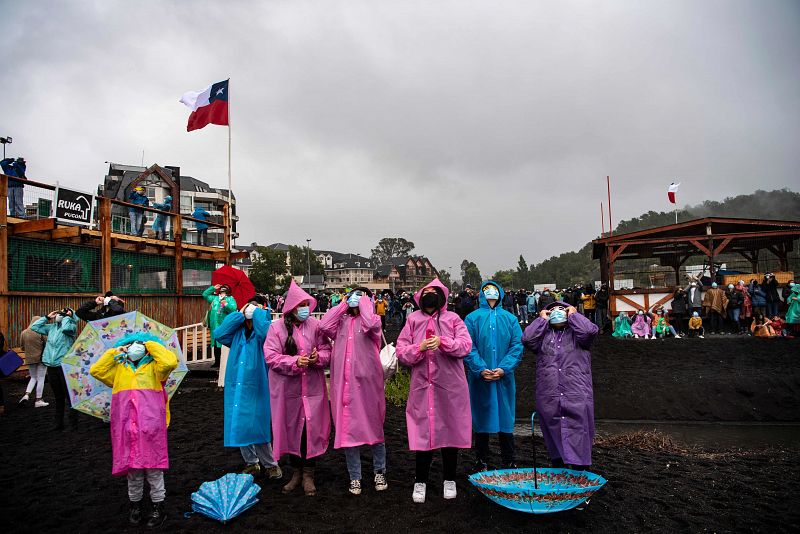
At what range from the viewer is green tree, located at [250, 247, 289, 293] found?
63469 millimetres

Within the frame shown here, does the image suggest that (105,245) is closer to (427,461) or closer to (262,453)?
(262,453)

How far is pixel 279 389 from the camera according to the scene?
5328 mm

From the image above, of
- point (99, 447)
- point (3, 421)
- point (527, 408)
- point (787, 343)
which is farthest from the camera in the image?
point (787, 343)

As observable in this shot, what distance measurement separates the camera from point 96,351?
19.8 ft

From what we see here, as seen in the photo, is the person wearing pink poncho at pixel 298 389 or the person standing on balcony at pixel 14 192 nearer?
the person wearing pink poncho at pixel 298 389

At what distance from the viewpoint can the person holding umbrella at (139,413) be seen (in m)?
4.48

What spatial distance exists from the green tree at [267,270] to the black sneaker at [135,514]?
5996 centimetres

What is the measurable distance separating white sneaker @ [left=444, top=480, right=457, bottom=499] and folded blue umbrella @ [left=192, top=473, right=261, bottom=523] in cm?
182

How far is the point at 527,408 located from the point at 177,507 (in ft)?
24.1

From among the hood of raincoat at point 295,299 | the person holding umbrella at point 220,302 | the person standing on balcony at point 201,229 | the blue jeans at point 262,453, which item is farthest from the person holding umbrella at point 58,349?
the person standing on balcony at point 201,229

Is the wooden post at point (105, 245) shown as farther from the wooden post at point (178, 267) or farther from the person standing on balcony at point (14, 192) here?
the wooden post at point (178, 267)

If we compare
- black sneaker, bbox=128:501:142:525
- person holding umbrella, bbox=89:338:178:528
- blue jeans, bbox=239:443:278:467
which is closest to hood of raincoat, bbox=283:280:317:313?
person holding umbrella, bbox=89:338:178:528

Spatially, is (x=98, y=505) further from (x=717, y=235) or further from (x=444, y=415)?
(x=717, y=235)

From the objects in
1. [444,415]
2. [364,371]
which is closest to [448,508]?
[444,415]
